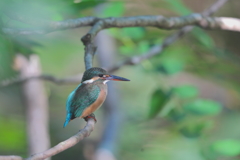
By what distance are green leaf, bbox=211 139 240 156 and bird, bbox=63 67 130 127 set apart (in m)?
0.67

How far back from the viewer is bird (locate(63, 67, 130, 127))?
130 centimetres

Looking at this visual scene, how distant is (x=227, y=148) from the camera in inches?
67.9

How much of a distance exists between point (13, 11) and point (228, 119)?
2.10 metres

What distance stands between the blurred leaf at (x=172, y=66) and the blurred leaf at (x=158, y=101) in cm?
14

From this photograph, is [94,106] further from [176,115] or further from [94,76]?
[176,115]

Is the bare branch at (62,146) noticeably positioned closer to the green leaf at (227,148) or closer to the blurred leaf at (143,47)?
the green leaf at (227,148)

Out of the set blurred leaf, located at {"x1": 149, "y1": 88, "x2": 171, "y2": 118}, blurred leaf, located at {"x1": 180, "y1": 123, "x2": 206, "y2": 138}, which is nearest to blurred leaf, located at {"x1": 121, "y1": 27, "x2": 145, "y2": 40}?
blurred leaf, located at {"x1": 149, "y1": 88, "x2": 171, "y2": 118}

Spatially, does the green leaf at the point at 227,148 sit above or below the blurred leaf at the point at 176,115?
below

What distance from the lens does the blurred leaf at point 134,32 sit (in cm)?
218

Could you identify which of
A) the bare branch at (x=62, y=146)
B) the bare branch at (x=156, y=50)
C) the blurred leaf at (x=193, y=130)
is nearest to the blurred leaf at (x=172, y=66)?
the bare branch at (x=156, y=50)

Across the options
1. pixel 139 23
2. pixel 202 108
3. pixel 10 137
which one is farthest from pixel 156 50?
pixel 10 137

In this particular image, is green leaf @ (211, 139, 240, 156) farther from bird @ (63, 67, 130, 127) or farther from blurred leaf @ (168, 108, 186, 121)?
bird @ (63, 67, 130, 127)

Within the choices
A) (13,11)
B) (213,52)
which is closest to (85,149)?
(213,52)

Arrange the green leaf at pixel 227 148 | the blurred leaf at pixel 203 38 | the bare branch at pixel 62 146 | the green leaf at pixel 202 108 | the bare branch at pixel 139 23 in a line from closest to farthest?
the bare branch at pixel 62 146, the bare branch at pixel 139 23, the green leaf at pixel 227 148, the blurred leaf at pixel 203 38, the green leaf at pixel 202 108
